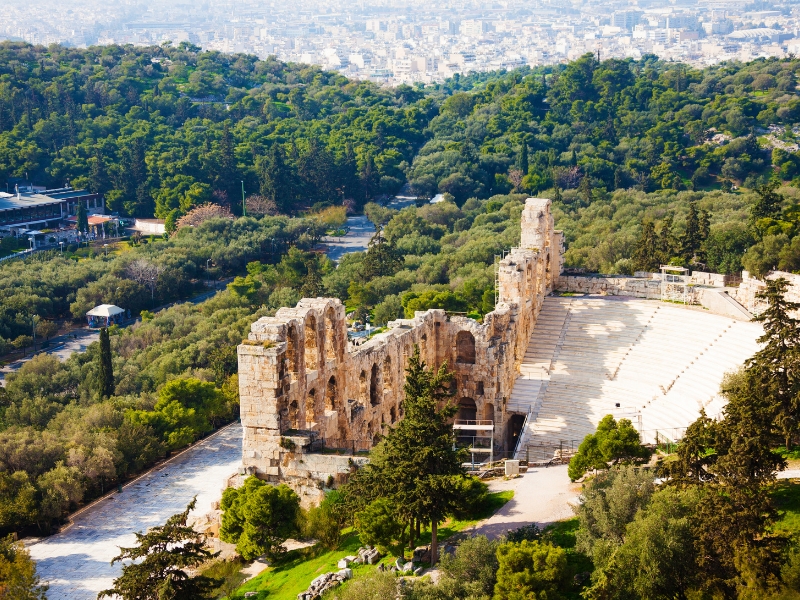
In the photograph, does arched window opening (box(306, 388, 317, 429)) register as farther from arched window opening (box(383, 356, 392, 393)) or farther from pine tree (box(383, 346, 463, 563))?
pine tree (box(383, 346, 463, 563))

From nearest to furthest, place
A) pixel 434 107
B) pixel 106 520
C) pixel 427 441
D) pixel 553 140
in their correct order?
pixel 427 441 < pixel 106 520 < pixel 553 140 < pixel 434 107

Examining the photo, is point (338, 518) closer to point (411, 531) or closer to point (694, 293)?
point (411, 531)

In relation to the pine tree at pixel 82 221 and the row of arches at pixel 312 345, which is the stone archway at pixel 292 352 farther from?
the pine tree at pixel 82 221

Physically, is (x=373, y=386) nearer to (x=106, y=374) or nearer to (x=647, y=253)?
(x=106, y=374)

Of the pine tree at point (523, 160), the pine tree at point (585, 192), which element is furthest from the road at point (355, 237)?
the pine tree at point (585, 192)

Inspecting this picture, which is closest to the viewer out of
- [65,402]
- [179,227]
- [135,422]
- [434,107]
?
[135,422]

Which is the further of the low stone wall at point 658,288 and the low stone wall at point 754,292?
the low stone wall at point 658,288

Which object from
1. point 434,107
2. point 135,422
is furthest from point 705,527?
point 434,107

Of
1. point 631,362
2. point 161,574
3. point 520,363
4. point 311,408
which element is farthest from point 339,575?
point 631,362
